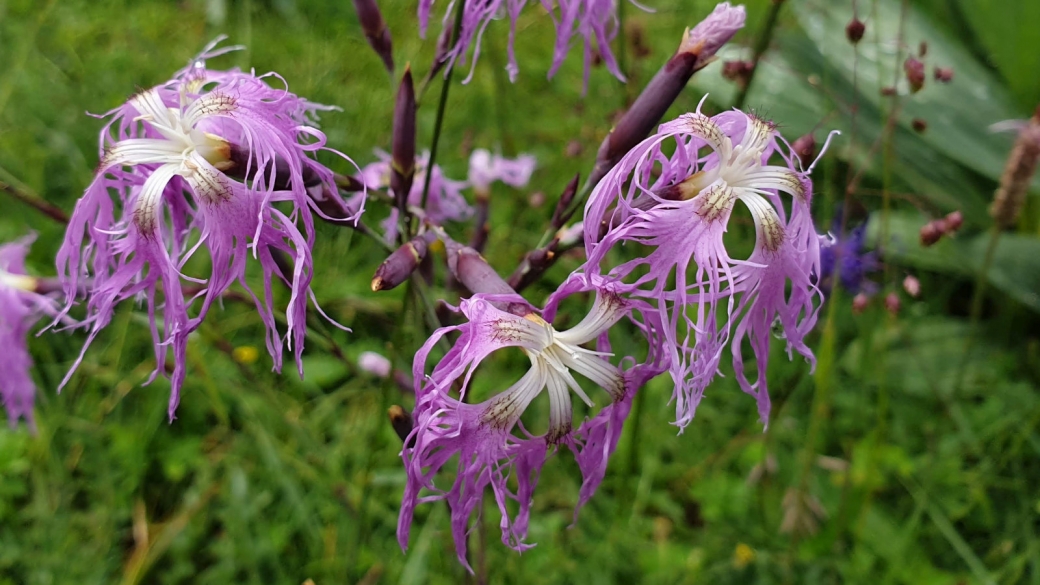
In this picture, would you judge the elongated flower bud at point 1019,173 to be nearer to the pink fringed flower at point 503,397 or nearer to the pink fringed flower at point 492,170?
the pink fringed flower at point 503,397

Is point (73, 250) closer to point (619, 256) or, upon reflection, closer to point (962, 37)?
point (619, 256)

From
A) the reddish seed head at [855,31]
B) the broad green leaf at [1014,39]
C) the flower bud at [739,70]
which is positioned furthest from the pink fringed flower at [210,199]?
the broad green leaf at [1014,39]

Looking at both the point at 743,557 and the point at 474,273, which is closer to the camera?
the point at 474,273

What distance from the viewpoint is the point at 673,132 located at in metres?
0.61

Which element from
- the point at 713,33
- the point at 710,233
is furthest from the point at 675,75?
the point at 710,233

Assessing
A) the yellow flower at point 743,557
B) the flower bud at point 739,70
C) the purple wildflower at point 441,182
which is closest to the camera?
the flower bud at point 739,70

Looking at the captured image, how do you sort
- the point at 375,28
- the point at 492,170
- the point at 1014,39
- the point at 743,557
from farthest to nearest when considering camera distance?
the point at 1014,39 < the point at 492,170 < the point at 743,557 < the point at 375,28

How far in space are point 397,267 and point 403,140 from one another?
174 millimetres

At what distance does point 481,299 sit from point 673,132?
0.66 ft

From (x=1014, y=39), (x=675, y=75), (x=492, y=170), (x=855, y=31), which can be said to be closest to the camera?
(x=675, y=75)

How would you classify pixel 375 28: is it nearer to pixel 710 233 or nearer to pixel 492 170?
pixel 710 233

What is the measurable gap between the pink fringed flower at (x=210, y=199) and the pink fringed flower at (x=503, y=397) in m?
0.12

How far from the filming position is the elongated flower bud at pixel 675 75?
27.5 inches

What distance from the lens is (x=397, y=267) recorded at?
669mm
